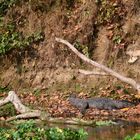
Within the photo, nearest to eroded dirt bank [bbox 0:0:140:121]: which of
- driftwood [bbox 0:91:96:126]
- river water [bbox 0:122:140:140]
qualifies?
river water [bbox 0:122:140:140]

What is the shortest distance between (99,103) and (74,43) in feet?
9.55

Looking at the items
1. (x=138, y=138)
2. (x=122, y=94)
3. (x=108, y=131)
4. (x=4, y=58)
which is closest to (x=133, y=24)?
(x=122, y=94)

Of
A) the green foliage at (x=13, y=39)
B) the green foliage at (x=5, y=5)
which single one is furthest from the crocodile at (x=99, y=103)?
the green foliage at (x=5, y=5)

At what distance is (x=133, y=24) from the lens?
1533 cm

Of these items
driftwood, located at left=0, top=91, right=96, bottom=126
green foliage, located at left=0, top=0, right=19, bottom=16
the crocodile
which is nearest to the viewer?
driftwood, located at left=0, top=91, right=96, bottom=126

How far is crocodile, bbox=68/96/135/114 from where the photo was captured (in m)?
13.1

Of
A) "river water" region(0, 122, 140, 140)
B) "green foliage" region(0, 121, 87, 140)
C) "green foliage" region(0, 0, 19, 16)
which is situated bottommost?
"river water" region(0, 122, 140, 140)

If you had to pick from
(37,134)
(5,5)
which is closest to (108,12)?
(5,5)

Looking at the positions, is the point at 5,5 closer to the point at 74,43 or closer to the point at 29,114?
the point at 74,43

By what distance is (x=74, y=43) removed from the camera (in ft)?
50.9

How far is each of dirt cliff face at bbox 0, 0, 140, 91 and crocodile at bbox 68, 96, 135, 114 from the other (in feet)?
4.10

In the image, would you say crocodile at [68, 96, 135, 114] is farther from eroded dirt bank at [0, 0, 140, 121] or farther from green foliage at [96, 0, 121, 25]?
green foliage at [96, 0, 121, 25]

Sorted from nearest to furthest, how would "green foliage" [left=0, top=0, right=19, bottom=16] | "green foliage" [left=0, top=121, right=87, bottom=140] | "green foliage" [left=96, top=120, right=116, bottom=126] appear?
1. "green foliage" [left=0, top=121, right=87, bottom=140]
2. "green foliage" [left=96, top=120, right=116, bottom=126]
3. "green foliage" [left=0, top=0, right=19, bottom=16]

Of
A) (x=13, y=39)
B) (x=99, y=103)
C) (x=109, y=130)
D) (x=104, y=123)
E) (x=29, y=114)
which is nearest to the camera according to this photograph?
(x=29, y=114)
